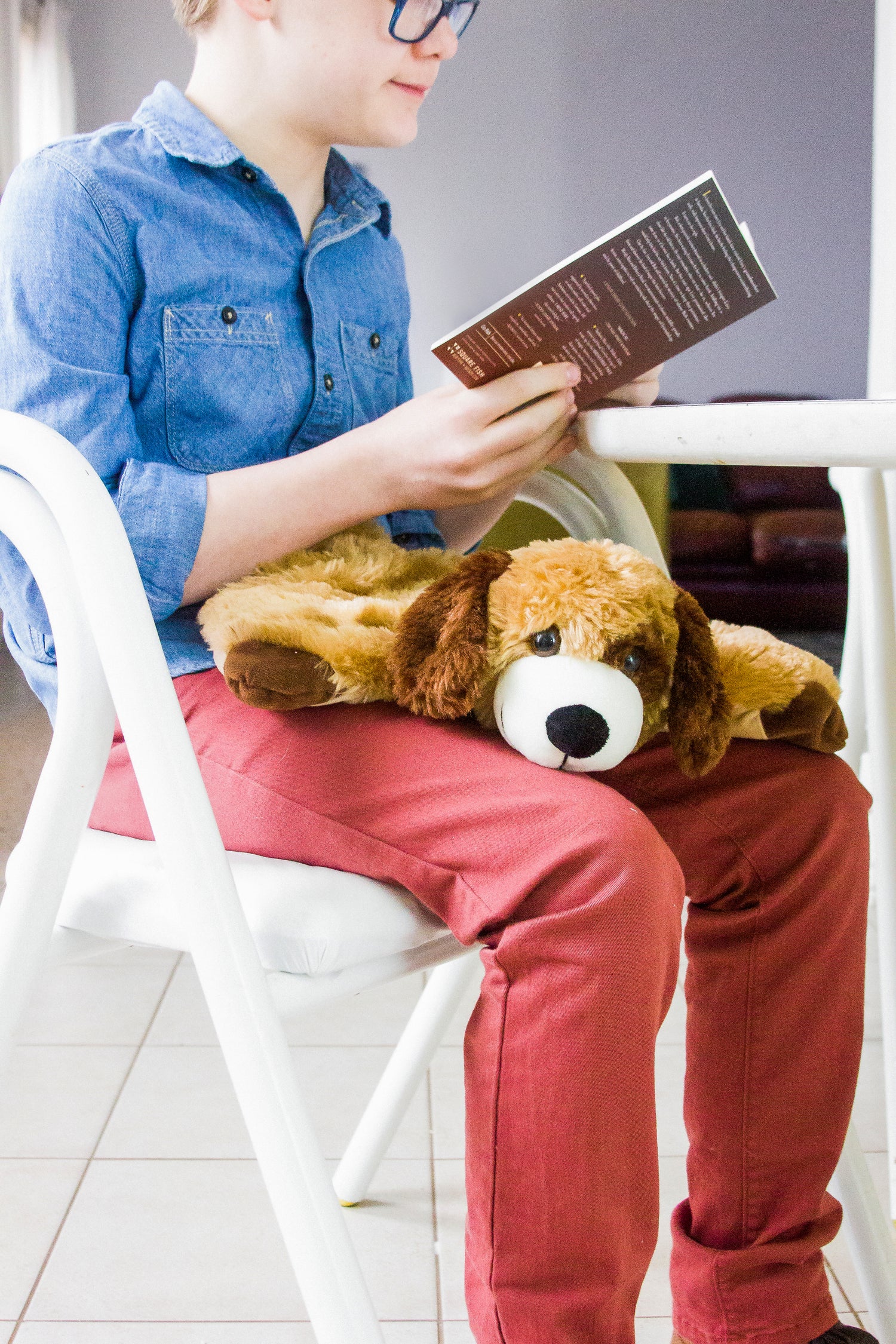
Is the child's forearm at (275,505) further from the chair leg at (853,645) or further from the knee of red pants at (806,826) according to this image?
the chair leg at (853,645)

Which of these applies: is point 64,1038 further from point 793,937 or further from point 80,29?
point 80,29

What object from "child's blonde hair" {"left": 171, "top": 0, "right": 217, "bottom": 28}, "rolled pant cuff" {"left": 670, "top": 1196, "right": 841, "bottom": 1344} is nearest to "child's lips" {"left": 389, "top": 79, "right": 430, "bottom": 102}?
"child's blonde hair" {"left": 171, "top": 0, "right": 217, "bottom": 28}

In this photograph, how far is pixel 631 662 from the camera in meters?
0.55

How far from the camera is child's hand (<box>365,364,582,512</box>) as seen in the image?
0.61 m

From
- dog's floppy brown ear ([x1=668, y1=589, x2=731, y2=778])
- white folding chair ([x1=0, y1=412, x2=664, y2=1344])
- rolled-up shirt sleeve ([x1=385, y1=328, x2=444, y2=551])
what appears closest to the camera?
white folding chair ([x1=0, y1=412, x2=664, y2=1344])

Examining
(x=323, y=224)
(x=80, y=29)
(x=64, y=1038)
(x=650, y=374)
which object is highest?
(x=80, y=29)


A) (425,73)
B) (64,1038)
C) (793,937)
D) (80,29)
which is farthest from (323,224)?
(80,29)

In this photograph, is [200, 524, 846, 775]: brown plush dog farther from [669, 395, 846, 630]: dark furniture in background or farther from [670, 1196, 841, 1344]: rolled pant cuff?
[669, 395, 846, 630]: dark furniture in background

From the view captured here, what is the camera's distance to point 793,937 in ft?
2.10

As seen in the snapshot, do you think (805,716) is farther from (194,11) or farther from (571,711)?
(194,11)

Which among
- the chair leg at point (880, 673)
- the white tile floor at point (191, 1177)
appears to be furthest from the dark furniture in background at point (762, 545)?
the chair leg at point (880, 673)

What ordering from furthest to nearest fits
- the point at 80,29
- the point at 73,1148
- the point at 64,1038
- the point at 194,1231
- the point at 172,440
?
the point at 80,29 < the point at 64,1038 < the point at 73,1148 < the point at 194,1231 < the point at 172,440

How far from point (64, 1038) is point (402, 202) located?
1931 millimetres

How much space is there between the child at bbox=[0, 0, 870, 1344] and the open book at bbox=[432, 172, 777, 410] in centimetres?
2
